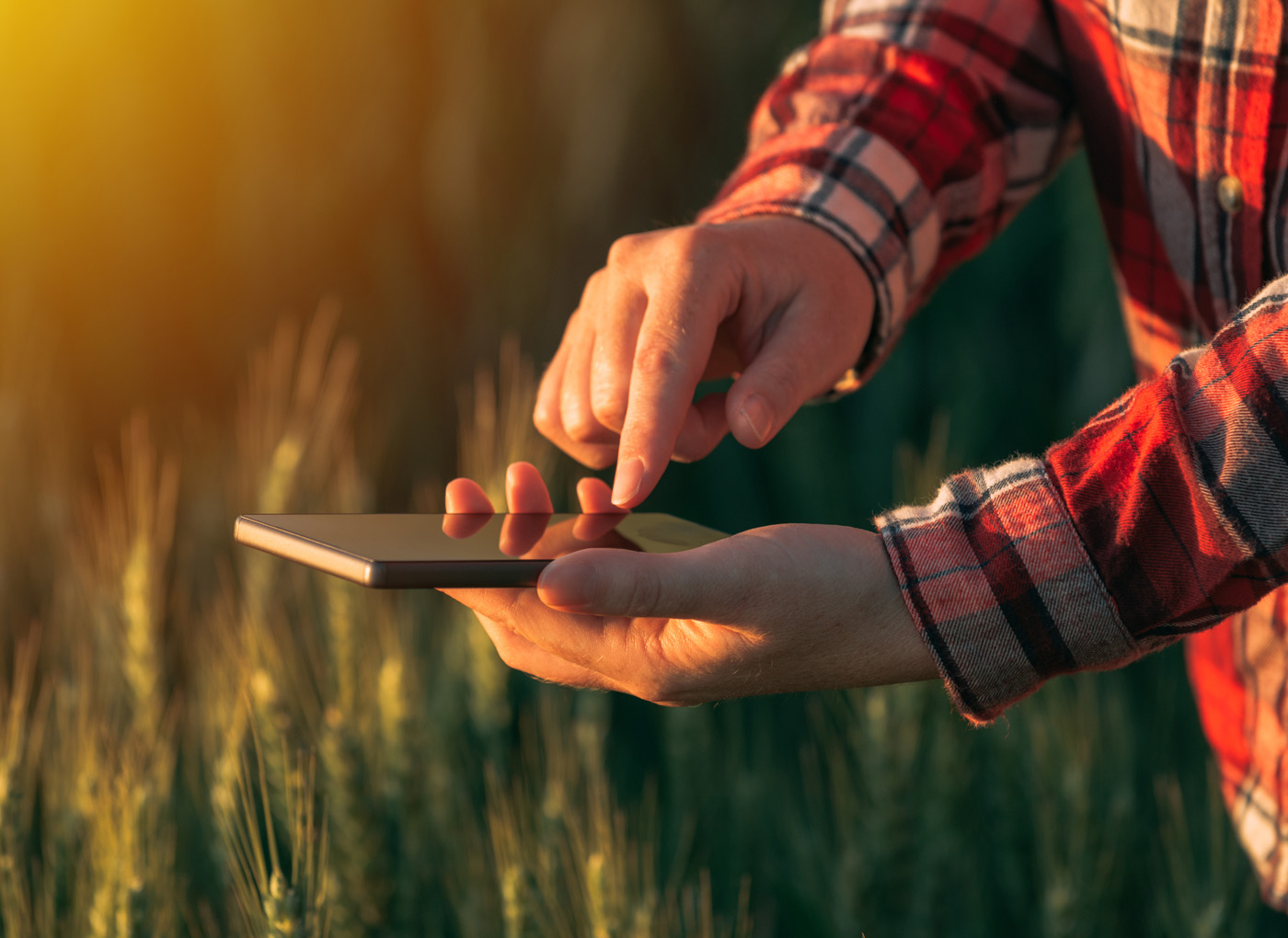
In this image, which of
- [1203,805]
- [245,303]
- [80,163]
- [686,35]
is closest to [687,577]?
[1203,805]

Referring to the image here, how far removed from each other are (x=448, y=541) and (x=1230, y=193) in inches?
20.8

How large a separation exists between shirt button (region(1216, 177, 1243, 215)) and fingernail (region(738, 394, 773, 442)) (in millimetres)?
324

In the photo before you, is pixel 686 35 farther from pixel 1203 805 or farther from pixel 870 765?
pixel 1203 805

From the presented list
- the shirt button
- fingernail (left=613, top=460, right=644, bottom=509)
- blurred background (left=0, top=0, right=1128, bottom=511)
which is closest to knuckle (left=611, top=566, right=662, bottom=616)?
fingernail (left=613, top=460, right=644, bottom=509)

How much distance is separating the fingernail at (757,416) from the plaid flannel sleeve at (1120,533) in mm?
112

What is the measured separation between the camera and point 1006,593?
1.62 feet

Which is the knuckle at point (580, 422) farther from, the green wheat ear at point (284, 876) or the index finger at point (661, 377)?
the green wheat ear at point (284, 876)

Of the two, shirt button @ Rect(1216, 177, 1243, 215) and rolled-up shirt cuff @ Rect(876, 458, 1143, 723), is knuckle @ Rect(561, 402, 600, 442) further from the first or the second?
shirt button @ Rect(1216, 177, 1243, 215)

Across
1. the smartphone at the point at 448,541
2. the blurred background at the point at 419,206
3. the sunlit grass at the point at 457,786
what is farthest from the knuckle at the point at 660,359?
the blurred background at the point at 419,206

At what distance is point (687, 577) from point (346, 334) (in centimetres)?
119

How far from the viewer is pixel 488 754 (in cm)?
98

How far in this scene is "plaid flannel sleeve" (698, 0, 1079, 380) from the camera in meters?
0.75

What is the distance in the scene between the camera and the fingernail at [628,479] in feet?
1.89

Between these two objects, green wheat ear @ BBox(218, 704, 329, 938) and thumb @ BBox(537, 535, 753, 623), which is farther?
green wheat ear @ BBox(218, 704, 329, 938)
